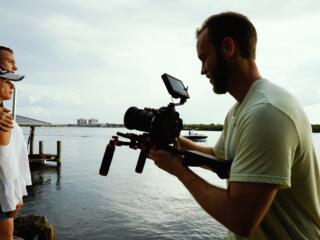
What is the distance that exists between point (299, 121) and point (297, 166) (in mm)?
275

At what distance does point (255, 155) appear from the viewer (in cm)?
166

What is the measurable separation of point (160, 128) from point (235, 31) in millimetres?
885

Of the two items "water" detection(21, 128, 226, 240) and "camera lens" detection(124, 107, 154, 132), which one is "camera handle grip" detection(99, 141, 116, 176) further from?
"water" detection(21, 128, 226, 240)

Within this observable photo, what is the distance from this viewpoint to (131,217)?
21266 millimetres

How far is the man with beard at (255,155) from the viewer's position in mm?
1632

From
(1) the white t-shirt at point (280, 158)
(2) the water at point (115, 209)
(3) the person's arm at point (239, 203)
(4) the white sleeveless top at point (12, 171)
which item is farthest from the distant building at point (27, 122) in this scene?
(1) the white t-shirt at point (280, 158)

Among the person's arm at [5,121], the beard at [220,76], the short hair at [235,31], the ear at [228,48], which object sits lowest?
the person's arm at [5,121]

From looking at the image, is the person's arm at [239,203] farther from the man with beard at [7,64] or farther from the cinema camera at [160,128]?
the man with beard at [7,64]

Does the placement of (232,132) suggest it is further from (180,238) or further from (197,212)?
(197,212)

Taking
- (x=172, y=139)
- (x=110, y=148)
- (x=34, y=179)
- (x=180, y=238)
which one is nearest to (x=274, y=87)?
(x=172, y=139)

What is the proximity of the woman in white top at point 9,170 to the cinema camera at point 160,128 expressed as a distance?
149 cm

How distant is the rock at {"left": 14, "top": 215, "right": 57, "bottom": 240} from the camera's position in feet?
27.2

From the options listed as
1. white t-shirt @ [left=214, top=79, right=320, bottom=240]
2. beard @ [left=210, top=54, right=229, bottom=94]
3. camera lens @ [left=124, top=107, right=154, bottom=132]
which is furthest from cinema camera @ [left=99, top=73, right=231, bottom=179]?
beard @ [left=210, top=54, right=229, bottom=94]

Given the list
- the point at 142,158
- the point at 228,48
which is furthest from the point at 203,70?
the point at 142,158
